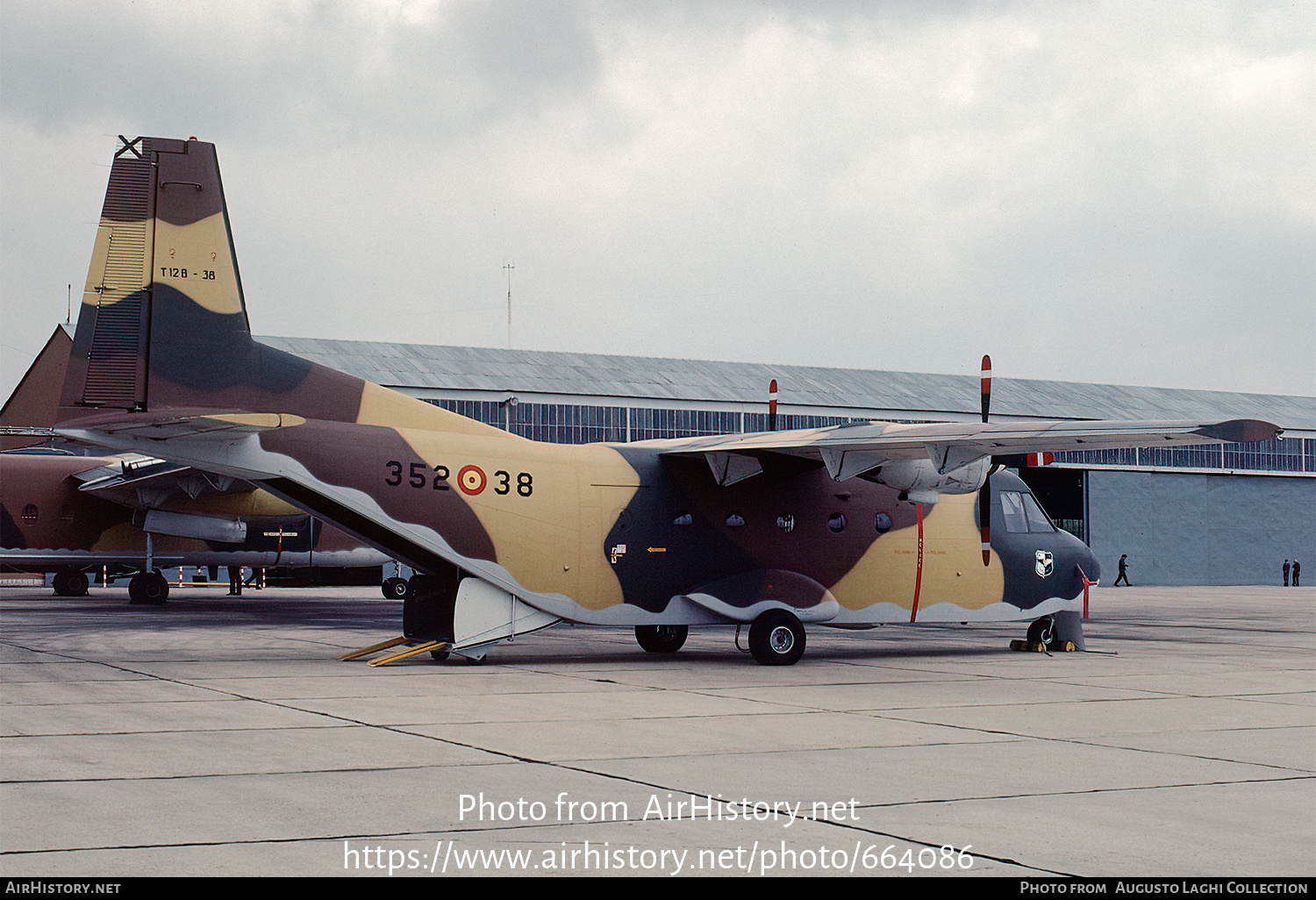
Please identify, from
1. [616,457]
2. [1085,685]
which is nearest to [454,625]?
[616,457]

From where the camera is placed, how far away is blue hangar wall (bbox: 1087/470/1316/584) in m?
62.1

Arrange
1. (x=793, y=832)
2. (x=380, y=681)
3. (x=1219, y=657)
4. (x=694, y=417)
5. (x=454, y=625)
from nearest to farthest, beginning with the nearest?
1. (x=793, y=832)
2. (x=380, y=681)
3. (x=454, y=625)
4. (x=1219, y=657)
5. (x=694, y=417)

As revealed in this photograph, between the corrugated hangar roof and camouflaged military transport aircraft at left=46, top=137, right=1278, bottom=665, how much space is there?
116ft

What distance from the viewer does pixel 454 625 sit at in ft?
55.1

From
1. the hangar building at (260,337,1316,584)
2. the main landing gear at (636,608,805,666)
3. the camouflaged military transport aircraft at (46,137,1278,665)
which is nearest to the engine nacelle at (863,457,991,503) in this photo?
the camouflaged military transport aircraft at (46,137,1278,665)

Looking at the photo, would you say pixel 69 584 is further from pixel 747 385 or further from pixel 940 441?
pixel 940 441

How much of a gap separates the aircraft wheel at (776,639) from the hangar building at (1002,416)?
36203mm

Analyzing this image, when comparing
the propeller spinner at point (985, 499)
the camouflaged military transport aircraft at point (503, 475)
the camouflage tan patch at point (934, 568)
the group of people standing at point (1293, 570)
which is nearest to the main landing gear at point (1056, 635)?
the camouflage tan patch at point (934, 568)

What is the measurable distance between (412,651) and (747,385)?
46129 mm

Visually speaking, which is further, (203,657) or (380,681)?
(203,657)

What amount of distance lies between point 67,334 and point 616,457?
25.4 meters

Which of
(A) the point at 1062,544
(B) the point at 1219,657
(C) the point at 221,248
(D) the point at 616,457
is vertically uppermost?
(C) the point at 221,248

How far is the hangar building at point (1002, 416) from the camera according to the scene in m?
55.4
